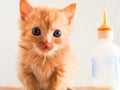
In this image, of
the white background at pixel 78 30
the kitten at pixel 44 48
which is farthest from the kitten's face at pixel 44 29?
the white background at pixel 78 30

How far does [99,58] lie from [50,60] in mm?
134

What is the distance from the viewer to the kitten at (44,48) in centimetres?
67

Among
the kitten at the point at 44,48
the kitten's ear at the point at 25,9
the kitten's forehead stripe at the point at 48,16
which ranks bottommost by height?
the kitten at the point at 44,48

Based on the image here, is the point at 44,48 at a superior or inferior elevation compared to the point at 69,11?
inferior

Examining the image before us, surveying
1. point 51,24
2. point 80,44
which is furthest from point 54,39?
point 80,44

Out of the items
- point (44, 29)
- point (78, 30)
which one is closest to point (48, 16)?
point (44, 29)

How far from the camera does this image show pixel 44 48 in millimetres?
665

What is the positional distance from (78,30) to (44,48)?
0.61m

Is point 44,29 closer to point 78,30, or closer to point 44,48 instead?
point 44,48

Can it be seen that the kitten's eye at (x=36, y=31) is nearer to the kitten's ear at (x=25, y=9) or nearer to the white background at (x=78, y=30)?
the kitten's ear at (x=25, y=9)

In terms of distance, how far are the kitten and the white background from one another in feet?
1.63

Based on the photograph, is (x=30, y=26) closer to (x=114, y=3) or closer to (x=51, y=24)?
(x=51, y=24)

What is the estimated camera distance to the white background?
1223mm

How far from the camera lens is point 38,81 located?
0.72 metres
